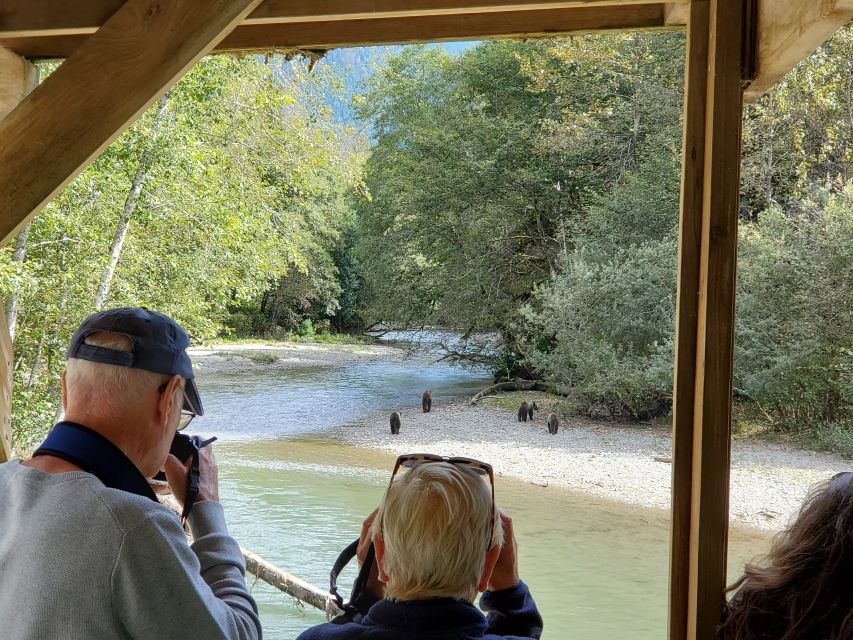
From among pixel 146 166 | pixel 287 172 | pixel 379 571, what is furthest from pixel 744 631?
pixel 287 172

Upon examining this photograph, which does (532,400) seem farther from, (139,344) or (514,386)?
(139,344)

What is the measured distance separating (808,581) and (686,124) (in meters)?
0.78

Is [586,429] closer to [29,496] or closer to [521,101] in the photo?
[521,101]

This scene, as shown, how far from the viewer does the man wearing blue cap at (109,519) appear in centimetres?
99

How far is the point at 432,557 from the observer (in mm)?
1108

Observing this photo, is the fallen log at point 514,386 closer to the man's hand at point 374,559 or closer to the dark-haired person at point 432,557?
the man's hand at point 374,559

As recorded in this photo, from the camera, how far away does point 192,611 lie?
1017 mm

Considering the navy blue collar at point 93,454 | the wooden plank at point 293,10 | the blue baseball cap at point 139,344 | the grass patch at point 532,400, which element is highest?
the wooden plank at point 293,10

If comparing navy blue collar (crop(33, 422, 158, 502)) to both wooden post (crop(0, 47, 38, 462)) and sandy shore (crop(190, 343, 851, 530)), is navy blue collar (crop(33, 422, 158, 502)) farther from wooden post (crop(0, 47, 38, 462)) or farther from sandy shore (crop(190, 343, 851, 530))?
sandy shore (crop(190, 343, 851, 530))

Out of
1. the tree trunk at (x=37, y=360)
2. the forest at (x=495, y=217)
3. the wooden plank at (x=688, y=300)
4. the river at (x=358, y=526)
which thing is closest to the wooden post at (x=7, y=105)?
the wooden plank at (x=688, y=300)

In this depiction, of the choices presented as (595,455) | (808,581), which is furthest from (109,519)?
(595,455)

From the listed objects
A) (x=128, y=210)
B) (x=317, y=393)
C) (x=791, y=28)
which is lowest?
(x=317, y=393)

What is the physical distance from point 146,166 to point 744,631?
859 centimetres

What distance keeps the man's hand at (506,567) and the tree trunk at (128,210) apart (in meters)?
8.15
